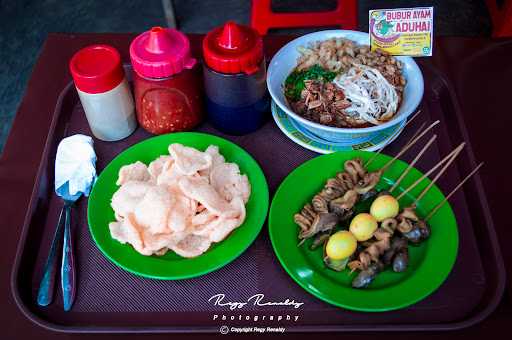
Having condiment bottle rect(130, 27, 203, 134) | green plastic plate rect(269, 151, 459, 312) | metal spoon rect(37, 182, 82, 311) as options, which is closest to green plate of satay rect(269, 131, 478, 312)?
green plastic plate rect(269, 151, 459, 312)

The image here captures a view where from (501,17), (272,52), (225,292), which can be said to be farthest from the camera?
(501,17)

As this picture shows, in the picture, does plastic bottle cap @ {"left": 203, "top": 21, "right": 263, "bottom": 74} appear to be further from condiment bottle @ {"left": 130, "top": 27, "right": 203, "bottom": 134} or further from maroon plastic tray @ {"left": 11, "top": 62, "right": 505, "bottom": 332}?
maroon plastic tray @ {"left": 11, "top": 62, "right": 505, "bottom": 332}

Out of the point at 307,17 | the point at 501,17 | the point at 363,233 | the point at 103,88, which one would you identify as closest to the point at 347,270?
the point at 363,233

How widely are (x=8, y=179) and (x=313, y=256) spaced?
2.93 feet

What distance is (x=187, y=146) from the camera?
1.32 meters

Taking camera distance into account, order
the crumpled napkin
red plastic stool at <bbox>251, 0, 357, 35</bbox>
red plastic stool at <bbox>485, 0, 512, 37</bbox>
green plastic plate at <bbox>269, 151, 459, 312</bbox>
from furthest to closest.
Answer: red plastic stool at <bbox>485, 0, 512, 37</bbox>
red plastic stool at <bbox>251, 0, 357, 35</bbox>
the crumpled napkin
green plastic plate at <bbox>269, 151, 459, 312</bbox>

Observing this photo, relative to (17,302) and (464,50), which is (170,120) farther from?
(464,50)

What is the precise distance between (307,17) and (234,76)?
1277 mm

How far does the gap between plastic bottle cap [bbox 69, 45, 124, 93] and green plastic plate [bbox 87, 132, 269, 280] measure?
19cm

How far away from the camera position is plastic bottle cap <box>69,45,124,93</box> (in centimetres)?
121

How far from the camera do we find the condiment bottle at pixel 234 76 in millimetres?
1188

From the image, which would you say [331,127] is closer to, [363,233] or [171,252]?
[363,233]

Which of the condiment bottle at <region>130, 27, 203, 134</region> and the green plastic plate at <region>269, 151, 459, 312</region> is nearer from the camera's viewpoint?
the green plastic plate at <region>269, 151, 459, 312</region>

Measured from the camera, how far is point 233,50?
46.9 inches
